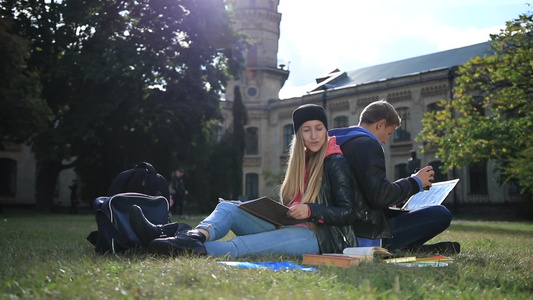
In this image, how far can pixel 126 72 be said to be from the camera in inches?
846

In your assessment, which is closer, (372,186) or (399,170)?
(372,186)

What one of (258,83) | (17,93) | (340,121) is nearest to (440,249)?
(17,93)

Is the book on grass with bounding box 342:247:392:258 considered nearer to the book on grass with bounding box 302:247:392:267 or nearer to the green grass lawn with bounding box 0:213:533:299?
the book on grass with bounding box 302:247:392:267

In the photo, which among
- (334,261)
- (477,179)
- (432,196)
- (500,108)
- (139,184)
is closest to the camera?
(334,261)

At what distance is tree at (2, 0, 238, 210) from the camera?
2175 centimetres

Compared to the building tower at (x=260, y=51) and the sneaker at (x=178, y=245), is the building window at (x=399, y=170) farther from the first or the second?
the sneaker at (x=178, y=245)

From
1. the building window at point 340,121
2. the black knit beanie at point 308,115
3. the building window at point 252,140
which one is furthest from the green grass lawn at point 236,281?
the building window at point 252,140

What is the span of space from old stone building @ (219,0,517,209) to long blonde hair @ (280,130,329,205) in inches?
926

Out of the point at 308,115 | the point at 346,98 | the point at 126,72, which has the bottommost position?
the point at 308,115

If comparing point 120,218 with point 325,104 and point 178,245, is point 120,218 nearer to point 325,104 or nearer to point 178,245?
point 178,245

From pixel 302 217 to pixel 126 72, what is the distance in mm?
18539

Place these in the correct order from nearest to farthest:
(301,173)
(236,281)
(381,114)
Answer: (236,281) → (301,173) → (381,114)

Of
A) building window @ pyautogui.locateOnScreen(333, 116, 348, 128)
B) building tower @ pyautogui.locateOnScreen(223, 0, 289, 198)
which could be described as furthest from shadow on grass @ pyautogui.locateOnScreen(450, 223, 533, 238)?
building tower @ pyautogui.locateOnScreen(223, 0, 289, 198)

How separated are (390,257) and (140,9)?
21512 millimetres
